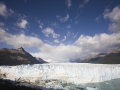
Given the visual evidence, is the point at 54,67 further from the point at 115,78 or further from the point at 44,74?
the point at 115,78

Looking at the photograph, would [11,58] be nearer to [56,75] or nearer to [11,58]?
[11,58]

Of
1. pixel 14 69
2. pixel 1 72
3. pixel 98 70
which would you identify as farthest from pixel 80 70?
pixel 1 72

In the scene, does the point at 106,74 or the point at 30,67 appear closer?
the point at 30,67

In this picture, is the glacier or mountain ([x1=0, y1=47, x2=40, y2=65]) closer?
the glacier

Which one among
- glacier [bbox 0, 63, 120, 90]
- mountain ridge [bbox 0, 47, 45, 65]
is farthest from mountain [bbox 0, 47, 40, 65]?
glacier [bbox 0, 63, 120, 90]

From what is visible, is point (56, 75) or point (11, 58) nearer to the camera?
point (56, 75)

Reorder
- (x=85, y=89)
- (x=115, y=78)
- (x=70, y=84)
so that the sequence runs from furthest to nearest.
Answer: (x=115, y=78) → (x=70, y=84) → (x=85, y=89)

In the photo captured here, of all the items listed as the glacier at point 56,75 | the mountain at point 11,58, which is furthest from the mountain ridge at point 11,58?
the glacier at point 56,75

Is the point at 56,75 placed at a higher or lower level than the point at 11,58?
lower

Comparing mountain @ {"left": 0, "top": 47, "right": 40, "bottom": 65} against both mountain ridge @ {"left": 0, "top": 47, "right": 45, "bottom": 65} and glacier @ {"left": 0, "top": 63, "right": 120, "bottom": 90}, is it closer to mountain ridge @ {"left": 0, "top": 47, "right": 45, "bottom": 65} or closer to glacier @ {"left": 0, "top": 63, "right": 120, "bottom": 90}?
mountain ridge @ {"left": 0, "top": 47, "right": 45, "bottom": 65}

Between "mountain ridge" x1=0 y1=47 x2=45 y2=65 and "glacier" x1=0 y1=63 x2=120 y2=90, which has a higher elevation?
"mountain ridge" x1=0 y1=47 x2=45 y2=65

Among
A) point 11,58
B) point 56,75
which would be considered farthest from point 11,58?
point 56,75

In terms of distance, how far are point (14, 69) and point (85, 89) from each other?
18816 mm

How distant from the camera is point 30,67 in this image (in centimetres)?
2825
